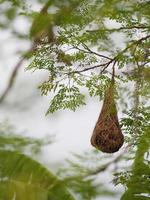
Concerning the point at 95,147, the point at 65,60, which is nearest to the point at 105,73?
the point at 65,60

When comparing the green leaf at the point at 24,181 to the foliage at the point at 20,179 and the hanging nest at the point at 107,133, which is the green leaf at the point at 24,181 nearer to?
the foliage at the point at 20,179

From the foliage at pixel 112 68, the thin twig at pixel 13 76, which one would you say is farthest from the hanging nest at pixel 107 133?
the thin twig at pixel 13 76

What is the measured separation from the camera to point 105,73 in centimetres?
338

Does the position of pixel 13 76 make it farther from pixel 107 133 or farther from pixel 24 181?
pixel 107 133

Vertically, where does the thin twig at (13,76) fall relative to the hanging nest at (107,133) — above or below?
below

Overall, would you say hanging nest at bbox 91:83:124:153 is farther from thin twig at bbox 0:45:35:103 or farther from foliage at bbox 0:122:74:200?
thin twig at bbox 0:45:35:103

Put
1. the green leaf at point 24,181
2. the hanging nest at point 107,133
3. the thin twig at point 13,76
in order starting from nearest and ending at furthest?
1. the thin twig at point 13,76
2. the green leaf at point 24,181
3. the hanging nest at point 107,133

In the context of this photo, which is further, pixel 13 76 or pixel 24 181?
pixel 24 181

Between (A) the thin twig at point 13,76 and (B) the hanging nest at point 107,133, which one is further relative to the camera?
(B) the hanging nest at point 107,133

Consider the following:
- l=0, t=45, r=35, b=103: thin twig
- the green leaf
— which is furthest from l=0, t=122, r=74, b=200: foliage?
l=0, t=45, r=35, b=103: thin twig

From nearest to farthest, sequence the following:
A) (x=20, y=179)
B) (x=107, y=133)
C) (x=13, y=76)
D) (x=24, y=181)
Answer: (x=13, y=76)
(x=24, y=181)
(x=20, y=179)
(x=107, y=133)

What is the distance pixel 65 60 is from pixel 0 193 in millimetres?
1757

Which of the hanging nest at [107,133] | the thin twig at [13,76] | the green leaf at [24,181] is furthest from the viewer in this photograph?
the hanging nest at [107,133]

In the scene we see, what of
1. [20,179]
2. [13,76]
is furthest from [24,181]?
[13,76]
